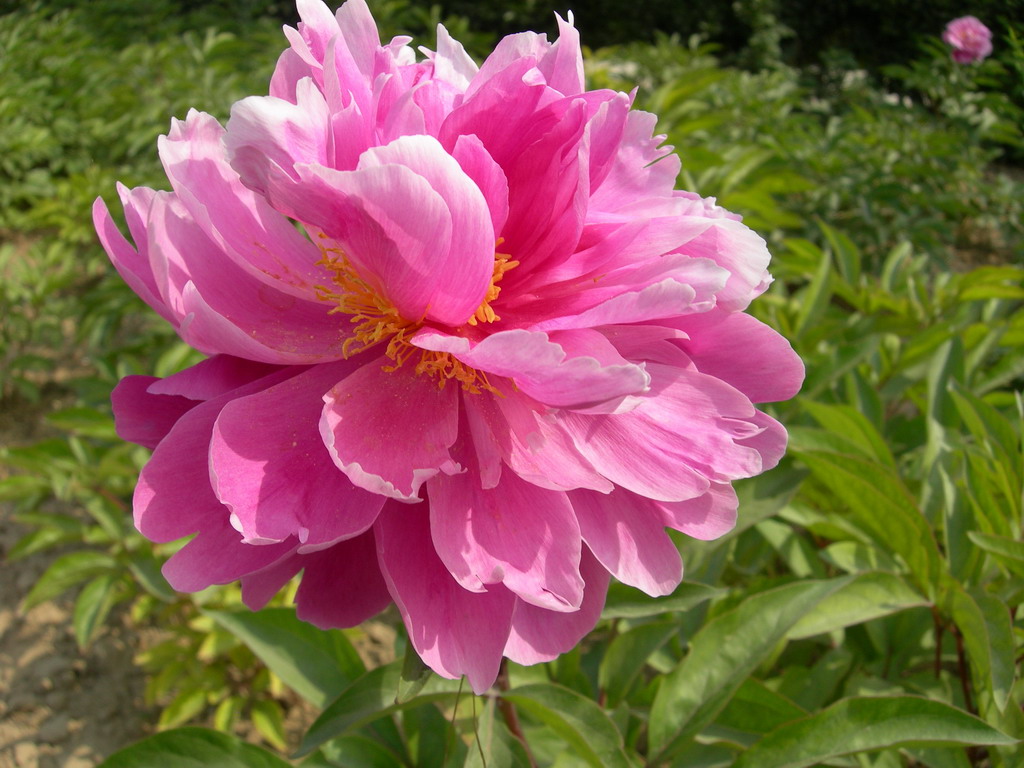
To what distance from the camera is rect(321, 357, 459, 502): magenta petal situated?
65 centimetres

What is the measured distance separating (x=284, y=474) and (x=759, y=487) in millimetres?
780

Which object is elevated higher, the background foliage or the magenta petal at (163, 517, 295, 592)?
the magenta petal at (163, 517, 295, 592)

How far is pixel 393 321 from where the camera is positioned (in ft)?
2.35

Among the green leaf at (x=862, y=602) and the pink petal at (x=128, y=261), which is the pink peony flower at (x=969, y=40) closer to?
the green leaf at (x=862, y=602)

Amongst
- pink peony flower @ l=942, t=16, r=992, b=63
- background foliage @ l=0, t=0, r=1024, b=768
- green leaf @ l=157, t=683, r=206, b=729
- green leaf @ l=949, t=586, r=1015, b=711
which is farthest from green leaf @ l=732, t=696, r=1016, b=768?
pink peony flower @ l=942, t=16, r=992, b=63

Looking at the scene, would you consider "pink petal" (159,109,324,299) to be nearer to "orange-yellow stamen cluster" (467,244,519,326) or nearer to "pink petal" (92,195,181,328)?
"pink petal" (92,195,181,328)

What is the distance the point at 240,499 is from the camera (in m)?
0.64

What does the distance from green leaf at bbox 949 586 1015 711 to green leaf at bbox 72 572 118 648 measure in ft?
6.44

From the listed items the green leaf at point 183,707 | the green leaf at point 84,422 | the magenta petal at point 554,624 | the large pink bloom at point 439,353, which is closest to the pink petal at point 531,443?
the large pink bloom at point 439,353

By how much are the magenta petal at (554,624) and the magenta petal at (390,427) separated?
17cm

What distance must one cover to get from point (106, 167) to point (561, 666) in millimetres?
3706

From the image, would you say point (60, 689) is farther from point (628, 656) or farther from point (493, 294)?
point (493, 294)

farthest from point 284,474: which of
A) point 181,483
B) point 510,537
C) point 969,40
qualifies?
point 969,40

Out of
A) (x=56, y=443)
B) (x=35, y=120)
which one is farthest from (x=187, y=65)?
(x=56, y=443)
